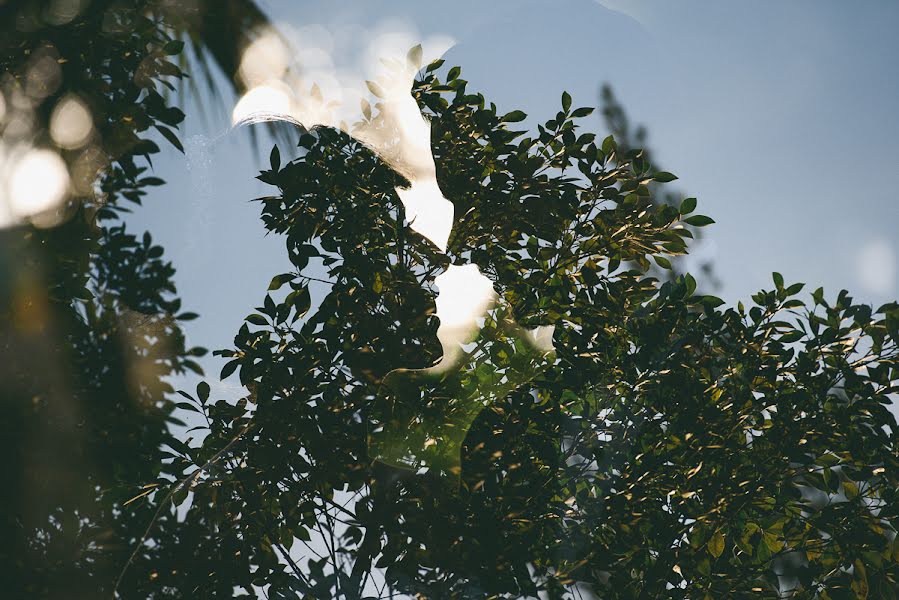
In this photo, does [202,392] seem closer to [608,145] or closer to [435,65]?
[435,65]

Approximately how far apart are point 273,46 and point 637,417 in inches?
53.0

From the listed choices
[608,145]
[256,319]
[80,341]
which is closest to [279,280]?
[256,319]

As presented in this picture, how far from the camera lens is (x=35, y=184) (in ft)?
4.61

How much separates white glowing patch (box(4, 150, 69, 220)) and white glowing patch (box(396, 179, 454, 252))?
0.77 m

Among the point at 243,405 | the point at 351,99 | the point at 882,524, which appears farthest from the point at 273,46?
the point at 882,524

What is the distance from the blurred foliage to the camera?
146 cm

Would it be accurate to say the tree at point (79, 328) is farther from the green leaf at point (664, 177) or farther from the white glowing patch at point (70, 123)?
the green leaf at point (664, 177)

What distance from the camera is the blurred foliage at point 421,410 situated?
1457 millimetres

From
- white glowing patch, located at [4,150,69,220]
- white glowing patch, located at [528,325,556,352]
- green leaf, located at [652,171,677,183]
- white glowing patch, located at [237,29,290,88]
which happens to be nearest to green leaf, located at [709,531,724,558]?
white glowing patch, located at [528,325,556,352]

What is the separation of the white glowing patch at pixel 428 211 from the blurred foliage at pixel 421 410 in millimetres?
48

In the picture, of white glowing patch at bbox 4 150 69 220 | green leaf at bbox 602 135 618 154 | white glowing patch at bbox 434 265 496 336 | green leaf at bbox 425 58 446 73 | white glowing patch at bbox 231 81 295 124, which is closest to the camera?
white glowing patch at bbox 4 150 69 220

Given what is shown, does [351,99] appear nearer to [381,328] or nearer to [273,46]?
[273,46]

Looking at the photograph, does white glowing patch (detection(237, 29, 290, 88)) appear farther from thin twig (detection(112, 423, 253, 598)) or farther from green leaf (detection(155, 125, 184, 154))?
thin twig (detection(112, 423, 253, 598))

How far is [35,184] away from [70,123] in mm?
156
